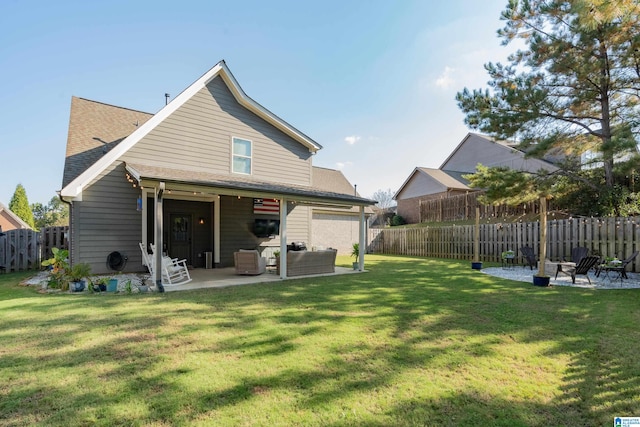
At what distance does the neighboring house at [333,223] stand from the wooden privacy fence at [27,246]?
11941 mm

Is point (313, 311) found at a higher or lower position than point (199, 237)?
lower

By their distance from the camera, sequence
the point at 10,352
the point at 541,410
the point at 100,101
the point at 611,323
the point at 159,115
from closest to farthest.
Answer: the point at 541,410 < the point at 10,352 < the point at 611,323 < the point at 159,115 < the point at 100,101

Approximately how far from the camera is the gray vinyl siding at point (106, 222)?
29.8 feet

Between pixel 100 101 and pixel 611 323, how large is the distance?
17393 mm

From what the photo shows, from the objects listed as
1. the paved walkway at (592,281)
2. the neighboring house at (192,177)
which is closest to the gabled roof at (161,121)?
the neighboring house at (192,177)

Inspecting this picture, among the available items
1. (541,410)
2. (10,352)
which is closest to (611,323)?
(541,410)

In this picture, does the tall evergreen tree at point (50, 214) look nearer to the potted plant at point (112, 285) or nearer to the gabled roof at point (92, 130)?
the gabled roof at point (92, 130)

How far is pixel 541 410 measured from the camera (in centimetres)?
264

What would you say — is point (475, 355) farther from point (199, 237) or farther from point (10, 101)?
point (10, 101)

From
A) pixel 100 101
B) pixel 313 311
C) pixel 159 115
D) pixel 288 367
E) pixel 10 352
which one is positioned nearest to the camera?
pixel 288 367

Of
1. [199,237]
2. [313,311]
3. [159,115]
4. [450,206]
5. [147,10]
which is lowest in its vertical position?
[313,311]

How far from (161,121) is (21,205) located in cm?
2989

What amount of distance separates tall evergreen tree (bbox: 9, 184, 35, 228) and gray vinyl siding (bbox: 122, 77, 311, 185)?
96.4 ft

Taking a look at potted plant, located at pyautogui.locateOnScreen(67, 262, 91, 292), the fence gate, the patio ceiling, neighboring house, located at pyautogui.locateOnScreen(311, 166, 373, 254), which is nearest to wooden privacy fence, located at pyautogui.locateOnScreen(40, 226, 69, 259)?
the fence gate
